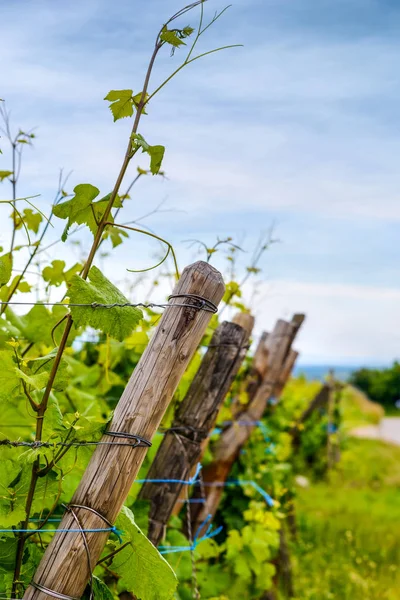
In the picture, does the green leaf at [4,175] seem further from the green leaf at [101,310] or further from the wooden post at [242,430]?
the wooden post at [242,430]

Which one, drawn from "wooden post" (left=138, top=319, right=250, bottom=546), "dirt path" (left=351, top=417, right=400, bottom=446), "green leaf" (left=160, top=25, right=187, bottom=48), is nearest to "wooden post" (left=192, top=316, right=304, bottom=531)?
"wooden post" (left=138, top=319, right=250, bottom=546)

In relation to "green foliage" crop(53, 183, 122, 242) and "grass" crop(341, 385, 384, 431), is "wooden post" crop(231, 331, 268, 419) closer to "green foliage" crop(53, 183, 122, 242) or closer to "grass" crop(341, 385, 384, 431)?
"green foliage" crop(53, 183, 122, 242)

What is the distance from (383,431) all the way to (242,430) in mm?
13414

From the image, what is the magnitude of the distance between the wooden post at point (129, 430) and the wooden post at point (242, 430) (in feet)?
6.13

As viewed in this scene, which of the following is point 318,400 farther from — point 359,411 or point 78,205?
point 78,205

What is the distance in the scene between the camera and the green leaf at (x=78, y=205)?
1.72 metres

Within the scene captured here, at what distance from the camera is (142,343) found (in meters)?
2.99

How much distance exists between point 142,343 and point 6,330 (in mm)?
766

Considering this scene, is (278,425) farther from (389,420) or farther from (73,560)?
(389,420)

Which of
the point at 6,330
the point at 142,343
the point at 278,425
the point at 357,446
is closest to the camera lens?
the point at 6,330

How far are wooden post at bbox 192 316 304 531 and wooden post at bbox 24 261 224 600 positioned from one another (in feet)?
6.13

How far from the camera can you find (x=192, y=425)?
274 centimetres

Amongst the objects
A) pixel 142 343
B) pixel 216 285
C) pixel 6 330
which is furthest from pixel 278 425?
pixel 216 285

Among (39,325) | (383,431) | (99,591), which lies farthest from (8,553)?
(383,431)
